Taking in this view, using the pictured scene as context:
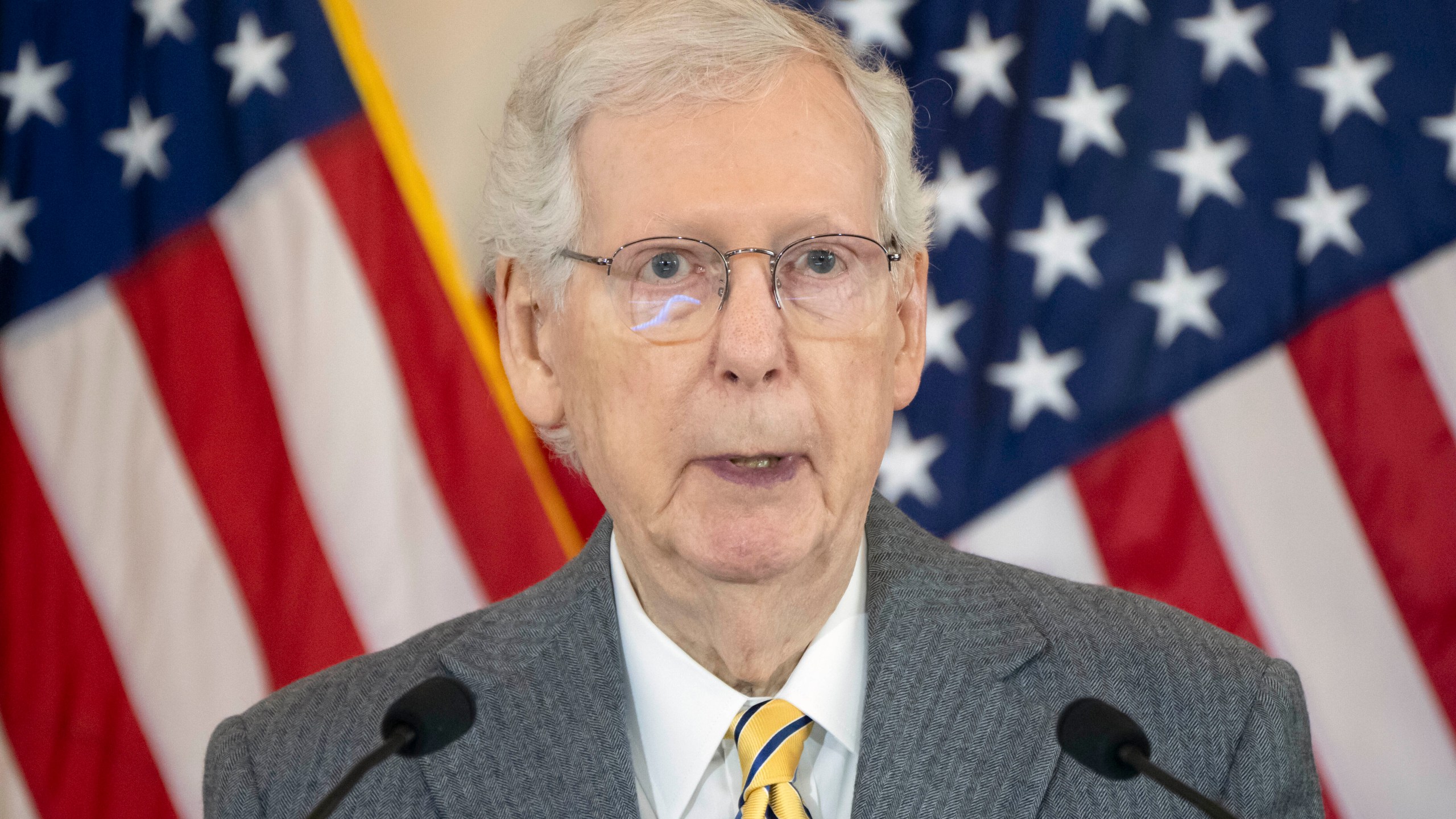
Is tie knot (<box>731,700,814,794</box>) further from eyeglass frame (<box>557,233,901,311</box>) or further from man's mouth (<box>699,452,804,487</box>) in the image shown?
eyeglass frame (<box>557,233,901,311</box>)

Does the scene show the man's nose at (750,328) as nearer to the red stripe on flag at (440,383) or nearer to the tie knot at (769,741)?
the tie knot at (769,741)

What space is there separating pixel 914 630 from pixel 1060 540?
4.09 feet

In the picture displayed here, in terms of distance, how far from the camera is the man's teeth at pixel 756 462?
1296 millimetres

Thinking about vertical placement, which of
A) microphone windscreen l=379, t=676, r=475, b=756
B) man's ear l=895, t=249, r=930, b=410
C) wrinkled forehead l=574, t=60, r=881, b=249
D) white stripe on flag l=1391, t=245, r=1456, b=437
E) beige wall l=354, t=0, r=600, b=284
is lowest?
white stripe on flag l=1391, t=245, r=1456, b=437

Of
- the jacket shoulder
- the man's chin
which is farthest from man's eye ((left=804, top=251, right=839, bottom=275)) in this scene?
the jacket shoulder

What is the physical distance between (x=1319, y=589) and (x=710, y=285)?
1.79 meters

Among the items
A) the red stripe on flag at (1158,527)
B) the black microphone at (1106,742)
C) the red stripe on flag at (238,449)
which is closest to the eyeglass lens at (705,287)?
the black microphone at (1106,742)

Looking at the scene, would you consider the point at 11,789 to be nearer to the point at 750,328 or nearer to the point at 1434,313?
the point at 750,328

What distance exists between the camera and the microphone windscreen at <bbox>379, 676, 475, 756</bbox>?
1163mm

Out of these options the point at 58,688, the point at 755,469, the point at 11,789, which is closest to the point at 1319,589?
the point at 755,469

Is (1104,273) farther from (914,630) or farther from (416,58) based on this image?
(416,58)

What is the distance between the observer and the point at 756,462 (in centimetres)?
131

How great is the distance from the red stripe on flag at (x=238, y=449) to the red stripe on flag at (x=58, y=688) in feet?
1.15

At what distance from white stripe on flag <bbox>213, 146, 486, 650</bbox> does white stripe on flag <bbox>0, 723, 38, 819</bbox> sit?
79 cm
